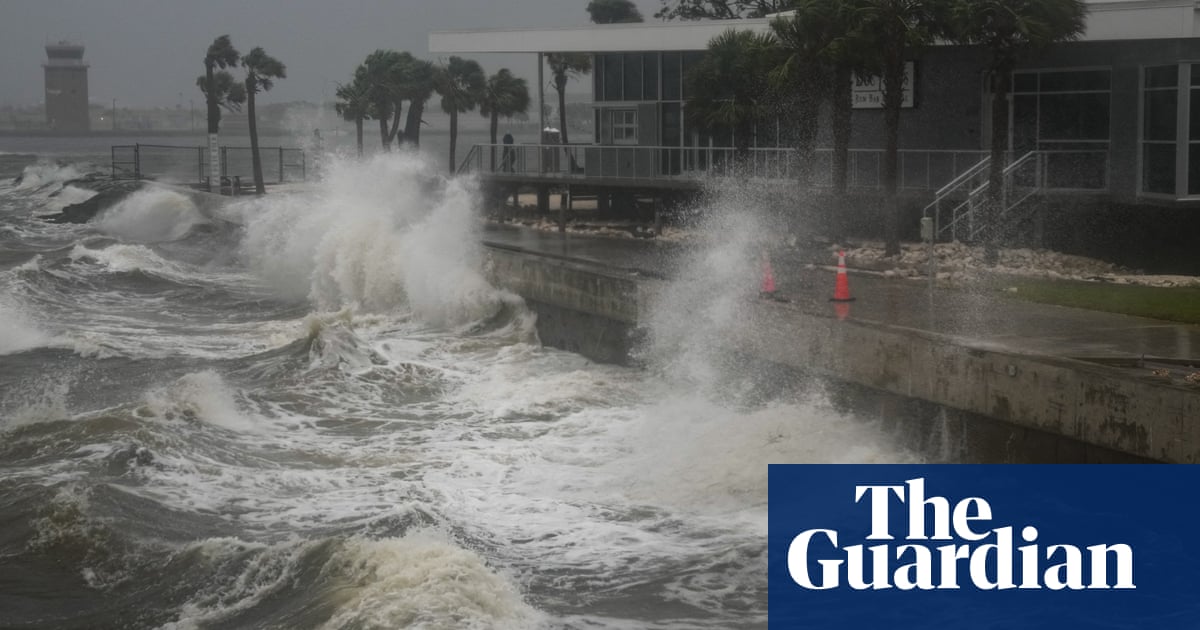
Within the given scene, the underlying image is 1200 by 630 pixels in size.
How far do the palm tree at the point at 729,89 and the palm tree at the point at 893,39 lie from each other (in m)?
4.86

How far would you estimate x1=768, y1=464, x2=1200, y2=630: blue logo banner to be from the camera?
10180 millimetres

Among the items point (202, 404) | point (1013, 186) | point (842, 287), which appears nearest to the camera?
point (202, 404)

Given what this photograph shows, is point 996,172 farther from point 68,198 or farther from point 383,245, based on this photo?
point 68,198

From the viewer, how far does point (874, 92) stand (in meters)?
27.8

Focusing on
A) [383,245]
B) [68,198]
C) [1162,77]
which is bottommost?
[383,245]

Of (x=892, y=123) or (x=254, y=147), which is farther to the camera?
(x=254, y=147)

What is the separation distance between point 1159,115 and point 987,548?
13316mm

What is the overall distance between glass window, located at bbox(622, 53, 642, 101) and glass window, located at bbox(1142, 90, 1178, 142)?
14.2 m

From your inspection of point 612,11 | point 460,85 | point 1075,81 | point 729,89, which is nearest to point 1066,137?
point 1075,81

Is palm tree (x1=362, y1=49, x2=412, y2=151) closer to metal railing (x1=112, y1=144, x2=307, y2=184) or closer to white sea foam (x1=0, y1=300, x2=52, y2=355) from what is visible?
metal railing (x1=112, y1=144, x2=307, y2=184)

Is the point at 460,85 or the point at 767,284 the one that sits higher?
the point at 460,85

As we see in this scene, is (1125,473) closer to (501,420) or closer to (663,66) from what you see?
(501,420)

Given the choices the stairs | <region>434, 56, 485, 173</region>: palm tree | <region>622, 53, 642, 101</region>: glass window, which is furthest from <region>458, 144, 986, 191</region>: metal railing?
<region>434, 56, 485, 173</region>: palm tree

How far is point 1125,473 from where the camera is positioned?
12008 millimetres
